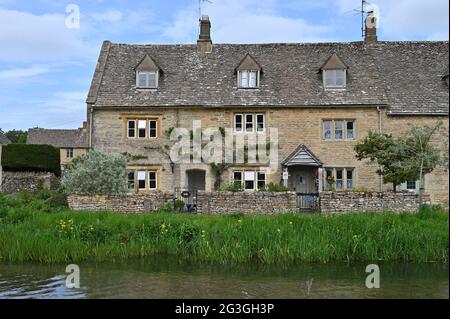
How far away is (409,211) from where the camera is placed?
2055cm

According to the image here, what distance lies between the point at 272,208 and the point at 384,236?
6.30m

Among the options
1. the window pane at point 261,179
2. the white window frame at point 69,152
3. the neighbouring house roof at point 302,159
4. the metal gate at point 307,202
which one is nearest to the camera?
the metal gate at point 307,202

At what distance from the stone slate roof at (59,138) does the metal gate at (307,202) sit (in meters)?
50.4

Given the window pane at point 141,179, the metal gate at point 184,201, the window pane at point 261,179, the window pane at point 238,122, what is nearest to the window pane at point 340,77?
the window pane at point 238,122

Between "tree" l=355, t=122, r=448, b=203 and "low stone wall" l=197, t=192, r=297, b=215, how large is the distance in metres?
4.93

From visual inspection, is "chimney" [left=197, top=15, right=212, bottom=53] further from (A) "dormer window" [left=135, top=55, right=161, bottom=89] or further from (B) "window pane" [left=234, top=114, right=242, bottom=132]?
(B) "window pane" [left=234, top=114, right=242, bottom=132]

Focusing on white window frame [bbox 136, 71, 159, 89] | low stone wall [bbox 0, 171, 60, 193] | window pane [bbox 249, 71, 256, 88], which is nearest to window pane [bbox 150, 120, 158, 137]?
white window frame [bbox 136, 71, 159, 89]

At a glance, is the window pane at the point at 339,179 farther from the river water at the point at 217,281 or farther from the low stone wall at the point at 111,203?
the river water at the point at 217,281

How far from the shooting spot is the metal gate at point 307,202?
909 inches

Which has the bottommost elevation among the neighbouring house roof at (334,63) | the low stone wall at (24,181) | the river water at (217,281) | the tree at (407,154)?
the river water at (217,281)

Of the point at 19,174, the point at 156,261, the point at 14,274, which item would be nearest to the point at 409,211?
the point at 156,261

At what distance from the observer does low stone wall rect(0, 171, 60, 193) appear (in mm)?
28547

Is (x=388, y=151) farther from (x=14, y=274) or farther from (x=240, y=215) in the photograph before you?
(x=14, y=274)
